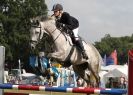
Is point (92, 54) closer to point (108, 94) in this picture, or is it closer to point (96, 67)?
point (96, 67)

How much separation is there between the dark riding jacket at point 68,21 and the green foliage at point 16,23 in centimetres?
4909

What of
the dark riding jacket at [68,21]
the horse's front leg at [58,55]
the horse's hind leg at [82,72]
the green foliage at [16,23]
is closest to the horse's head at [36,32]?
the horse's front leg at [58,55]

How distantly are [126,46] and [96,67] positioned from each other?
11091cm

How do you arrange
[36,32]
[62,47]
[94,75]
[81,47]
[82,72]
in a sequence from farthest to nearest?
1. [94,75]
2. [82,72]
3. [81,47]
4. [62,47]
5. [36,32]

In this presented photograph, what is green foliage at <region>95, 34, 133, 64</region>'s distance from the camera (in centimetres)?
11881

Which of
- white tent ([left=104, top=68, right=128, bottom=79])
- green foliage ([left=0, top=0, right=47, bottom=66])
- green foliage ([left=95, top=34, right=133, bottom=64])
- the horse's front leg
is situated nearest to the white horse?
the horse's front leg

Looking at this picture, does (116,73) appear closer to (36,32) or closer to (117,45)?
(36,32)

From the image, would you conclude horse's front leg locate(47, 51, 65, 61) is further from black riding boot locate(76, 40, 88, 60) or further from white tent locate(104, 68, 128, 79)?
white tent locate(104, 68, 128, 79)

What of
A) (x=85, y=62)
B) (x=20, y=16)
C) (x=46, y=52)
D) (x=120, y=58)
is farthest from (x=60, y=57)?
(x=120, y=58)

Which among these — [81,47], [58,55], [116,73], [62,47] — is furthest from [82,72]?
[116,73]

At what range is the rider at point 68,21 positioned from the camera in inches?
449

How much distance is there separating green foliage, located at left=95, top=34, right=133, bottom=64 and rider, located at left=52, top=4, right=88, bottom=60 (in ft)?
346

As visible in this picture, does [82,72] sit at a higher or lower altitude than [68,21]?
lower

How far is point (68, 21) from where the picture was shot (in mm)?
11617
